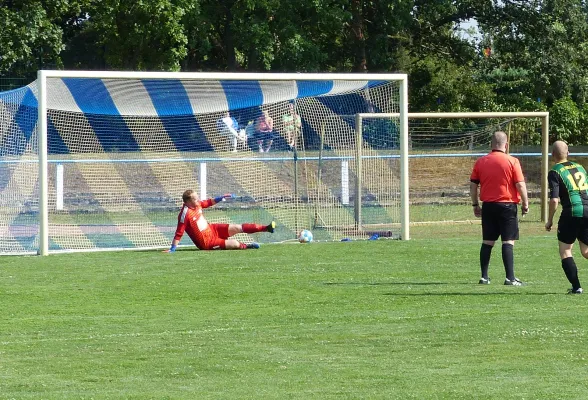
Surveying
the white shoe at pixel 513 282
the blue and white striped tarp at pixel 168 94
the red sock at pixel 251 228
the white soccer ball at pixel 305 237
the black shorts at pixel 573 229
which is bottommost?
the white soccer ball at pixel 305 237

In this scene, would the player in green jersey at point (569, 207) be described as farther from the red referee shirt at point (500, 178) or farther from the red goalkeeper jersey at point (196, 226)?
the red goalkeeper jersey at point (196, 226)

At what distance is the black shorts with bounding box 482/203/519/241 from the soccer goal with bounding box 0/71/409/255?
6737mm

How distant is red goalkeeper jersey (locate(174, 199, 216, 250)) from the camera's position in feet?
60.6

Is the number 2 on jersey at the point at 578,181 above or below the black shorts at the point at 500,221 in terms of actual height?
above

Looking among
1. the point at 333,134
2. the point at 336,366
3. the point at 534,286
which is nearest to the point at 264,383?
the point at 336,366

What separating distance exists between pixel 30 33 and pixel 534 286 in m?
25.2

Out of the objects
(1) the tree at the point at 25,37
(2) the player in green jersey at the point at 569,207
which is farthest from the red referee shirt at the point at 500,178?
(1) the tree at the point at 25,37

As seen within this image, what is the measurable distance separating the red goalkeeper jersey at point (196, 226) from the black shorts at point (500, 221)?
580 cm

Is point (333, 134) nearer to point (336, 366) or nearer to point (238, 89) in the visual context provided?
point (238, 89)

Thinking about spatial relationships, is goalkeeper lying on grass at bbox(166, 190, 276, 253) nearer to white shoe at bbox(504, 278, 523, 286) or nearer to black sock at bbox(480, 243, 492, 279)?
black sock at bbox(480, 243, 492, 279)

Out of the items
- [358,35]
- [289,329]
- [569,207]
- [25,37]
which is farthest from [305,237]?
[358,35]

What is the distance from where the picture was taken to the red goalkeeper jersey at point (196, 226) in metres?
18.5

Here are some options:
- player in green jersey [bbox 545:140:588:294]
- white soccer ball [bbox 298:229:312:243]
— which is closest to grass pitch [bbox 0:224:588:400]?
player in green jersey [bbox 545:140:588:294]

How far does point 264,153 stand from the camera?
21.9 metres
